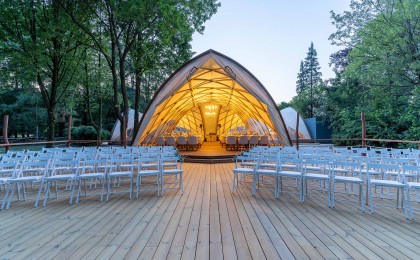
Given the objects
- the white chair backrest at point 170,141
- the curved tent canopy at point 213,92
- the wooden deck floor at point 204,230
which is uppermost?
the curved tent canopy at point 213,92

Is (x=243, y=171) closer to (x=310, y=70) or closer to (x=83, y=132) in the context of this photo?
(x=83, y=132)

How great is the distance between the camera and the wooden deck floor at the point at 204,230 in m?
3.02

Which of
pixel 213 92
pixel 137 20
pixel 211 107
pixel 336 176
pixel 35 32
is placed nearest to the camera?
pixel 336 176

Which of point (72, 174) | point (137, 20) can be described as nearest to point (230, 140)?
point (137, 20)

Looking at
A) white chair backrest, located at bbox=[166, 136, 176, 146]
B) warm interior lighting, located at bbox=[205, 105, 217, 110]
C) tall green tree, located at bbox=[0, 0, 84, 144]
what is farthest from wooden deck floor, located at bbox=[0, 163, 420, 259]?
warm interior lighting, located at bbox=[205, 105, 217, 110]

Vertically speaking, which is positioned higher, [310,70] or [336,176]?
[310,70]

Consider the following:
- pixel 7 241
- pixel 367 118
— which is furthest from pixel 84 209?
pixel 367 118

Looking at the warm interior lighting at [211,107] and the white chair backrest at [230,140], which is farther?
the warm interior lighting at [211,107]

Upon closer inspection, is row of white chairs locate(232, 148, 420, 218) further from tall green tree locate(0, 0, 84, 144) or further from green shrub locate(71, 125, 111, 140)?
green shrub locate(71, 125, 111, 140)

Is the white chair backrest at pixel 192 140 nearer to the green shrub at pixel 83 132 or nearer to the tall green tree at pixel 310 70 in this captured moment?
the green shrub at pixel 83 132

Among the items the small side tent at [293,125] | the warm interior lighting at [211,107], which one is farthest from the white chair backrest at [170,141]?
the small side tent at [293,125]

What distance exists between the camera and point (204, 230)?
12.2 ft

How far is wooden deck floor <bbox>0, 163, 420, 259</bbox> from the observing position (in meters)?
3.02

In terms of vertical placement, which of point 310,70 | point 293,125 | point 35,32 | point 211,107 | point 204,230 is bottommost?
point 204,230
